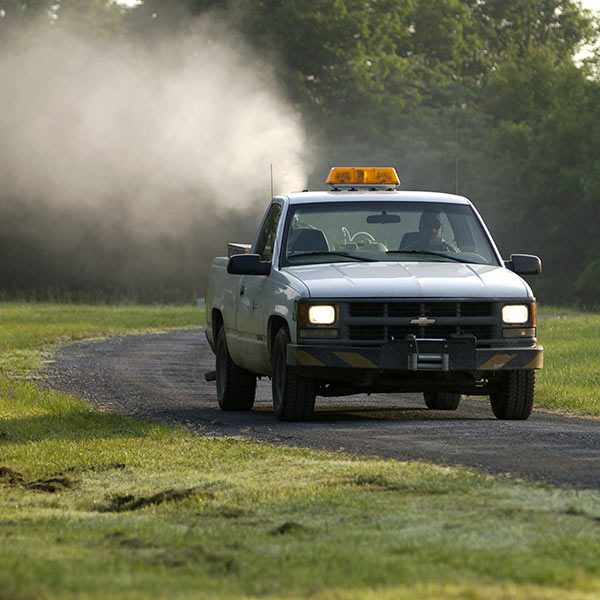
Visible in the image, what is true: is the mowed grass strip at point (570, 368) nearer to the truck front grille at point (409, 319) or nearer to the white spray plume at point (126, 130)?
the truck front grille at point (409, 319)

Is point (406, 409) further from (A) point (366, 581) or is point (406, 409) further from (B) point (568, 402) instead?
(A) point (366, 581)

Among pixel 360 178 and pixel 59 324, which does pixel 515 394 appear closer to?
pixel 360 178

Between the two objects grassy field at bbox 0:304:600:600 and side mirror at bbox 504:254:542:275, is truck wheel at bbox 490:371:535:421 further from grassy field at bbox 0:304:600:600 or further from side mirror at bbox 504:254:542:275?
grassy field at bbox 0:304:600:600

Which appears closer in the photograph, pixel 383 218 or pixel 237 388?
pixel 383 218

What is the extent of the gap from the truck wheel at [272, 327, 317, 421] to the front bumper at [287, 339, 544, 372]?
0.34 metres

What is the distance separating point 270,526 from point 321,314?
16.9 feet

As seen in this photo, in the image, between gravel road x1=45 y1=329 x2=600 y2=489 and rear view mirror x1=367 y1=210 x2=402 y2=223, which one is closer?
gravel road x1=45 y1=329 x2=600 y2=489

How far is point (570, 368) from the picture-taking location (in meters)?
20.6

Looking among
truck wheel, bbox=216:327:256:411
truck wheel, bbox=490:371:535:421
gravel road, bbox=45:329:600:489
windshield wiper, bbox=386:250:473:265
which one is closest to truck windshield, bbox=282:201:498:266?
windshield wiper, bbox=386:250:473:265

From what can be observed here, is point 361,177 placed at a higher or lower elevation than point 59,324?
higher

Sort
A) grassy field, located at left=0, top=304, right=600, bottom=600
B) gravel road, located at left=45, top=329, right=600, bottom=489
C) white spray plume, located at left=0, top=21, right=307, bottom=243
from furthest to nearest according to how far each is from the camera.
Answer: white spray plume, located at left=0, top=21, right=307, bottom=243 < gravel road, located at left=45, top=329, right=600, bottom=489 < grassy field, located at left=0, top=304, right=600, bottom=600

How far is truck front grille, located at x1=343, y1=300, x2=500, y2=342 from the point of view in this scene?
41.9ft

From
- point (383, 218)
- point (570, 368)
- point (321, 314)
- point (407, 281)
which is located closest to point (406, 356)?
point (407, 281)

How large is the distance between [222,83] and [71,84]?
5016 mm
